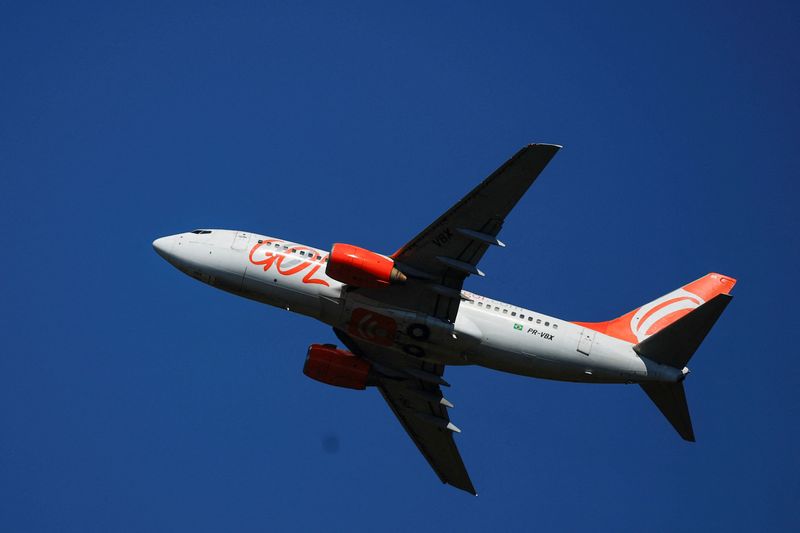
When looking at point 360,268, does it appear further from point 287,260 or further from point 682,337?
point 682,337

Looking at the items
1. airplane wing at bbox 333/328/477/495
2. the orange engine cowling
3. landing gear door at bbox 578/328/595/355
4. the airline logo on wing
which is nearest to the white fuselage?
landing gear door at bbox 578/328/595/355

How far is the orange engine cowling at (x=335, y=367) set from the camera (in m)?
53.2

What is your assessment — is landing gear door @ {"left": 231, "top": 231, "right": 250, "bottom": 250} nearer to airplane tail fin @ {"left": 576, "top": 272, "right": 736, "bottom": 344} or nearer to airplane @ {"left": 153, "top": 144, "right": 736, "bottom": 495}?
airplane @ {"left": 153, "top": 144, "right": 736, "bottom": 495}

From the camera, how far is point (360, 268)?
46188 mm

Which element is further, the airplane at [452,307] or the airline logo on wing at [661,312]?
the airline logo on wing at [661,312]

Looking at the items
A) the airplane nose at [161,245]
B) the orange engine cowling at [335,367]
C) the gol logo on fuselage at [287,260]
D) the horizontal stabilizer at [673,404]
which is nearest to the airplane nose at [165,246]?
the airplane nose at [161,245]

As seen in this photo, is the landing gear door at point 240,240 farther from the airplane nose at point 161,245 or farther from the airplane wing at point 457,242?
the airplane wing at point 457,242

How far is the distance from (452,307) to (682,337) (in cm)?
1125

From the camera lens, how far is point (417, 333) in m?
48.2

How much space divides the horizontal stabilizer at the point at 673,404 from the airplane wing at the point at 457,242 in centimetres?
1078

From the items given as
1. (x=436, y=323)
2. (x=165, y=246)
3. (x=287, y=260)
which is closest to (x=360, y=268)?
(x=287, y=260)

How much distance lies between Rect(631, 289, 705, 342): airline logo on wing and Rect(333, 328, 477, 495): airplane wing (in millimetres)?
11001

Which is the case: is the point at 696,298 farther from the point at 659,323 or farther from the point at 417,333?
the point at 417,333

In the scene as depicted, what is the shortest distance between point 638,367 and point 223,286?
2174 cm
